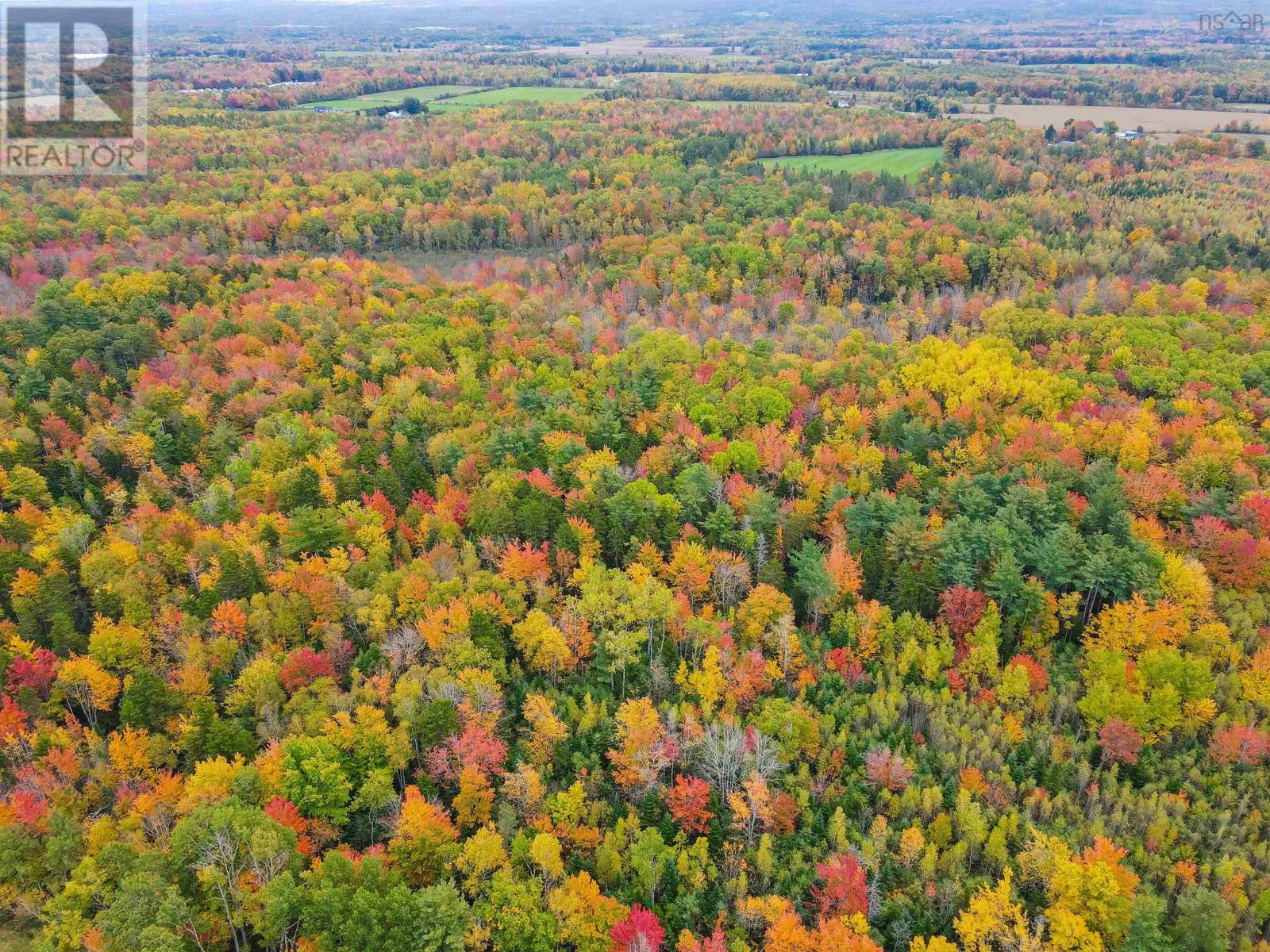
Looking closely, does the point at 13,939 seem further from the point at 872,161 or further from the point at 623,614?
the point at 872,161

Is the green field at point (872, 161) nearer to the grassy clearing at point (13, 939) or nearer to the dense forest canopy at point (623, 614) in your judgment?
the dense forest canopy at point (623, 614)

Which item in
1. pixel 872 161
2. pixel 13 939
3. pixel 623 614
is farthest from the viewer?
pixel 872 161

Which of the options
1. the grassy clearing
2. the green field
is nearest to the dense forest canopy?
the grassy clearing

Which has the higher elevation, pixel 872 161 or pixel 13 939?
pixel 872 161

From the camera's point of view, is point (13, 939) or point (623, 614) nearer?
point (13, 939)

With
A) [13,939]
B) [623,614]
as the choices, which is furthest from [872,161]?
[13,939]

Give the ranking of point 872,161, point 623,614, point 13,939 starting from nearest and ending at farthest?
1. point 13,939
2. point 623,614
3. point 872,161

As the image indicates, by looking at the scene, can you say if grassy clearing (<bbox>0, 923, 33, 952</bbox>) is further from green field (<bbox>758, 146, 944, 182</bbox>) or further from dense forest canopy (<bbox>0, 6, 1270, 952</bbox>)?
green field (<bbox>758, 146, 944, 182</bbox>)

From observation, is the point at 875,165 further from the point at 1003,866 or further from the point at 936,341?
the point at 1003,866

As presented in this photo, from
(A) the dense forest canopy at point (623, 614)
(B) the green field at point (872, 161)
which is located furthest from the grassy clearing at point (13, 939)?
(B) the green field at point (872, 161)
